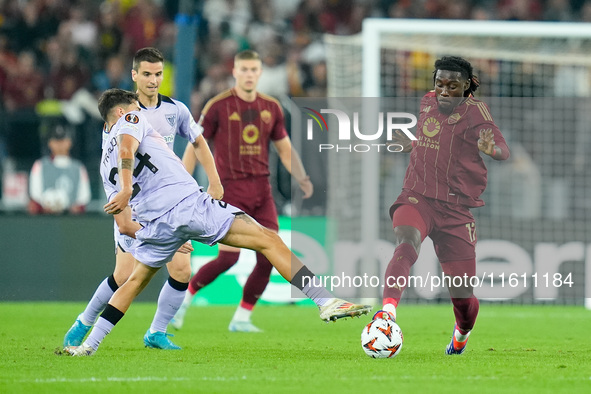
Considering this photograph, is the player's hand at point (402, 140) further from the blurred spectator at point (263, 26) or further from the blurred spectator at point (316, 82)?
the blurred spectator at point (263, 26)

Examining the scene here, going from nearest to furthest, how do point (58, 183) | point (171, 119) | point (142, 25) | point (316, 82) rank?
point (171, 119) < point (58, 183) < point (316, 82) < point (142, 25)

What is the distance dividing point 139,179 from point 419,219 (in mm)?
1898

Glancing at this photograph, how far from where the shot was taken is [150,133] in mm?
6707

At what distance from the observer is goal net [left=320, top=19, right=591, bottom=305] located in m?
12.0

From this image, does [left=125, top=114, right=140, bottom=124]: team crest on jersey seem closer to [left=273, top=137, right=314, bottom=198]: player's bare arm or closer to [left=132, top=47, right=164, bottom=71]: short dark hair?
[left=132, top=47, right=164, bottom=71]: short dark hair

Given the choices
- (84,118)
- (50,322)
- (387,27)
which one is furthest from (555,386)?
(84,118)

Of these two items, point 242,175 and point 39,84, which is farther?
point 39,84

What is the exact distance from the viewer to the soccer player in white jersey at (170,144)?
7.36 m

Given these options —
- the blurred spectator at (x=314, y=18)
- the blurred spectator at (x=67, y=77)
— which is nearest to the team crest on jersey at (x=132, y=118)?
the blurred spectator at (x=67, y=77)

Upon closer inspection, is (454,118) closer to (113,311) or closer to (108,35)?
(113,311)

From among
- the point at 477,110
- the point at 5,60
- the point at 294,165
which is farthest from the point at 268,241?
the point at 5,60

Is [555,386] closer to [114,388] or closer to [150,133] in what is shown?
[114,388]

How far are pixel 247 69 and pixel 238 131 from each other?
1.91 ft

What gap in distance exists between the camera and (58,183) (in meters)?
12.8
